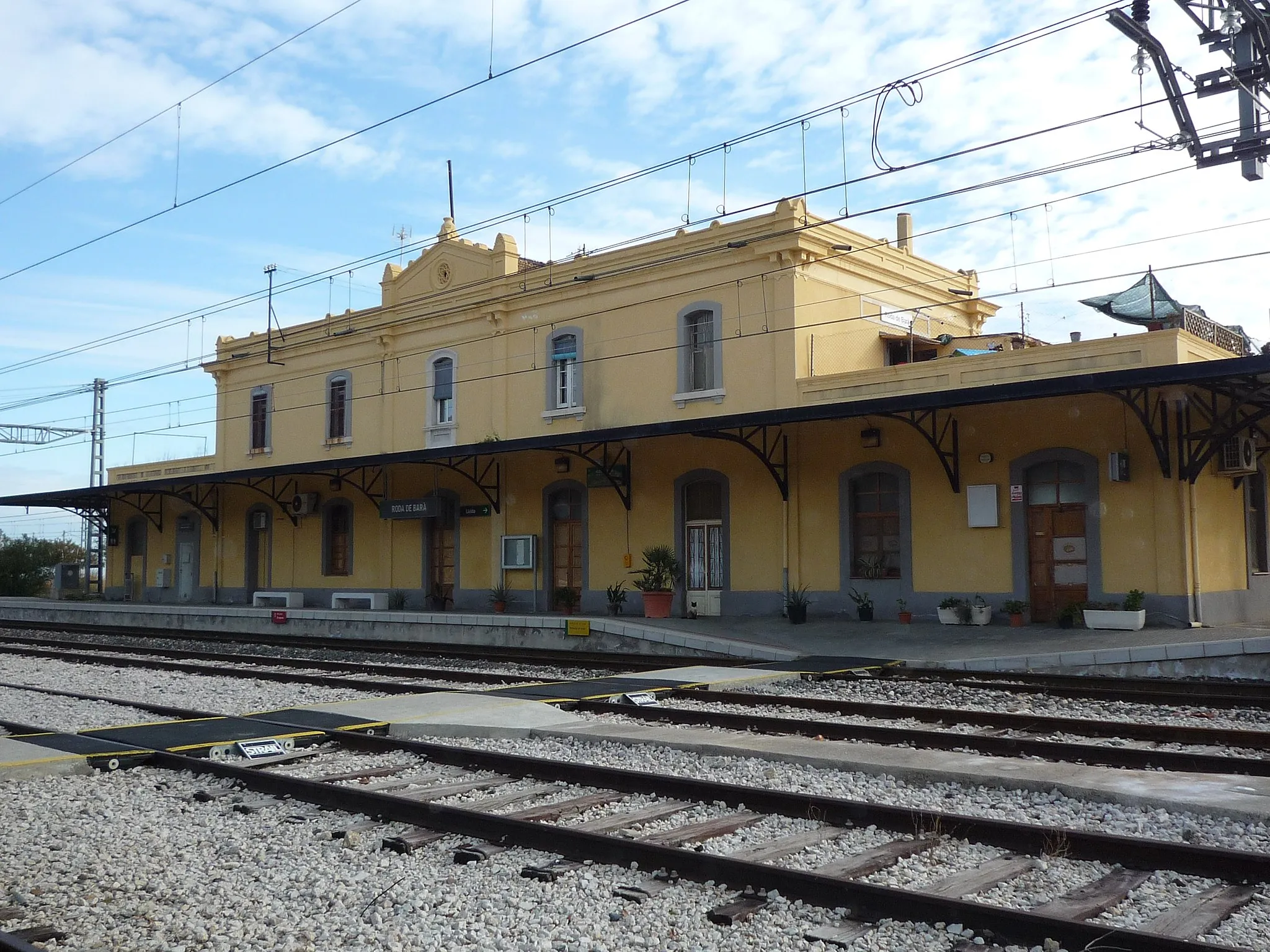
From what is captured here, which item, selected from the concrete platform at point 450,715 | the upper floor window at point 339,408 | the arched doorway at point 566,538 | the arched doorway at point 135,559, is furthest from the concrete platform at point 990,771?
the arched doorway at point 135,559

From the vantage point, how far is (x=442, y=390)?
88.1 feet

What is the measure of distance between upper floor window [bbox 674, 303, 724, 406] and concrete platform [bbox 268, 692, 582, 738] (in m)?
11.4

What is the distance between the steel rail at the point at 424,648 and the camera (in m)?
15.2

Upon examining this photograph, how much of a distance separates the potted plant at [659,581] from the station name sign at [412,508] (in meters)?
6.22

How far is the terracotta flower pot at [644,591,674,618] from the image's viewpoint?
20.7 m

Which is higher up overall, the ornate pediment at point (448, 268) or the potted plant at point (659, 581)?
the ornate pediment at point (448, 268)

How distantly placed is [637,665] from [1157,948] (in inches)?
429

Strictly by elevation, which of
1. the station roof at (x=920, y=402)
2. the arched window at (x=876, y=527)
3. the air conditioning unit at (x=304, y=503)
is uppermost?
the station roof at (x=920, y=402)

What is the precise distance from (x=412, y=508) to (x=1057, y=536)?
1466 cm

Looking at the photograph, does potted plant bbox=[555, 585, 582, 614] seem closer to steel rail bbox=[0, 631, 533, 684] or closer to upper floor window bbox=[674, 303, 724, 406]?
upper floor window bbox=[674, 303, 724, 406]

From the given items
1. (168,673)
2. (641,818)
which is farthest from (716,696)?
(168,673)

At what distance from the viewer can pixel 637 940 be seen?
4297 millimetres

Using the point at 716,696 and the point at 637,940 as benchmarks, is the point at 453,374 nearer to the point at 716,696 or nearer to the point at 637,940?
the point at 716,696

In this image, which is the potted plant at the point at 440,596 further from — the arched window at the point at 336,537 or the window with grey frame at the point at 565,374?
the window with grey frame at the point at 565,374
